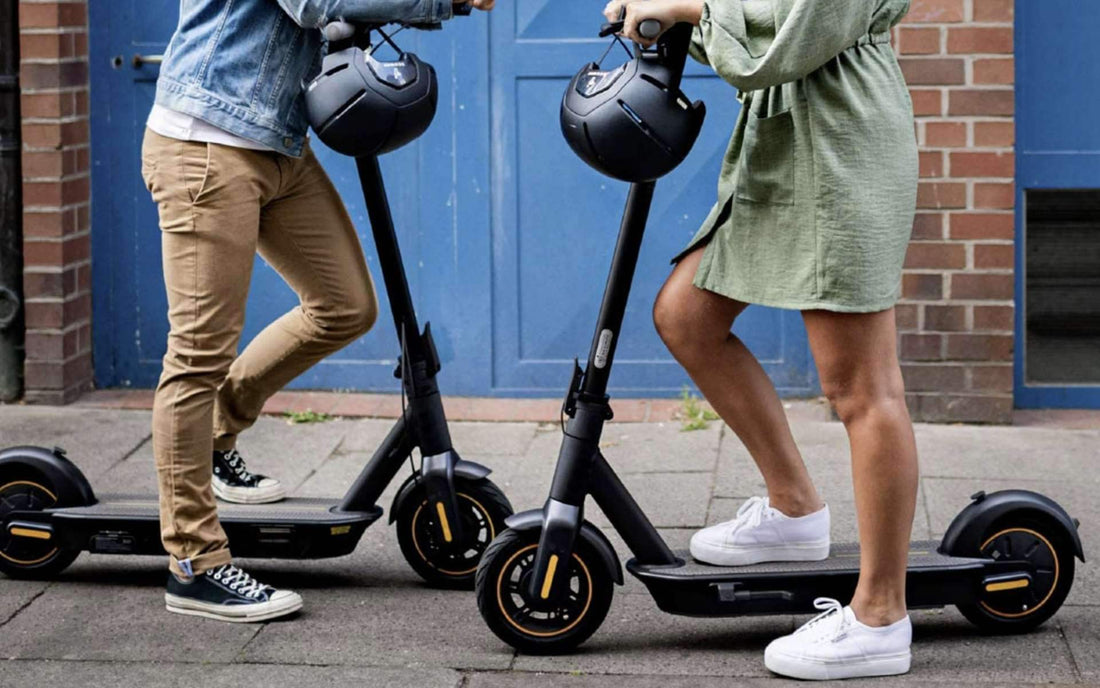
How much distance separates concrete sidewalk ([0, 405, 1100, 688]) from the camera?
152 inches

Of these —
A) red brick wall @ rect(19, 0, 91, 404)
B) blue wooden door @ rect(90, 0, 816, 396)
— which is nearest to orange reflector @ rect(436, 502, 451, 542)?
blue wooden door @ rect(90, 0, 816, 396)

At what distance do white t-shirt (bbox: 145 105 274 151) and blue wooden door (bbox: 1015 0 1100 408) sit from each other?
3.09 metres

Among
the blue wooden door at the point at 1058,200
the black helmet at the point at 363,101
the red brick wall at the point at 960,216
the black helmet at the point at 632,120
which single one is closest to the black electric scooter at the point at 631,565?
the black helmet at the point at 632,120

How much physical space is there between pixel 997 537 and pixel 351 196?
10.3 feet

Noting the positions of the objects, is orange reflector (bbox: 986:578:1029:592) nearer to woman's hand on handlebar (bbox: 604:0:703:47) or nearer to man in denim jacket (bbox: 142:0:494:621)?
woman's hand on handlebar (bbox: 604:0:703:47)

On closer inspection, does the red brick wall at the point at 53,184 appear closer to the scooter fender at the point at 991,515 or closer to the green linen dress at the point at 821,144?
the green linen dress at the point at 821,144

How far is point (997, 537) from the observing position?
4.01 m

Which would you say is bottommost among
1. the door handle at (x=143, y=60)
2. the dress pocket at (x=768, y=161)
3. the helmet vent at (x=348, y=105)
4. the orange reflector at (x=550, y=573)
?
the orange reflector at (x=550, y=573)

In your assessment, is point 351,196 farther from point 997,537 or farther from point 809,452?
point 997,537

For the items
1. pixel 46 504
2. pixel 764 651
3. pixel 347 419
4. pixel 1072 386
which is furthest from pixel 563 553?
pixel 1072 386

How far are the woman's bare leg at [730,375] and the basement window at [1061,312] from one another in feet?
7.89

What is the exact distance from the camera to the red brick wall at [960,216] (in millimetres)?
5805

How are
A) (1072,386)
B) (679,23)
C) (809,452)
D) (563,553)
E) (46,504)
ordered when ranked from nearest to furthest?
1. (679,23)
2. (563,553)
3. (46,504)
4. (809,452)
5. (1072,386)

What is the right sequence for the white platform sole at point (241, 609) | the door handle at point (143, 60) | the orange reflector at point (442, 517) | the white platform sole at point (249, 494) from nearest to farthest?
1. the white platform sole at point (241, 609)
2. the orange reflector at point (442, 517)
3. the white platform sole at point (249, 494)
4. the door handle at point (143, 60)
